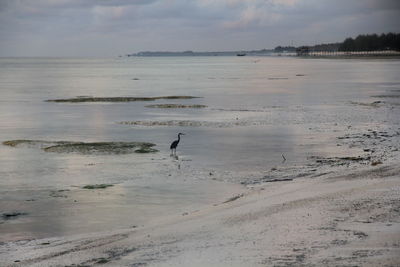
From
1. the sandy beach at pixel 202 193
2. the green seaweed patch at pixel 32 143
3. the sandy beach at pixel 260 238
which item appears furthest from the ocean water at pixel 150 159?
the sandy beach at pixel 260 238

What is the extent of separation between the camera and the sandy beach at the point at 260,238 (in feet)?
36.2

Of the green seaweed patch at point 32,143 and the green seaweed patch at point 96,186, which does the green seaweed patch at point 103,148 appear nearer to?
the green seaweed patch at point 32,143

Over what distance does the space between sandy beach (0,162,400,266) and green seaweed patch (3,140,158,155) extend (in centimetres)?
1127

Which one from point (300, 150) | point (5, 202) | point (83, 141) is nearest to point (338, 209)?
point (5, 202)

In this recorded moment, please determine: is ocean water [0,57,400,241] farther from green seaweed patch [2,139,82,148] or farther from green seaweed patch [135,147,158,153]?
green seaweed patch [2,139,82,148]

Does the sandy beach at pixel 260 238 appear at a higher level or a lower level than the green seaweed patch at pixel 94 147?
higher

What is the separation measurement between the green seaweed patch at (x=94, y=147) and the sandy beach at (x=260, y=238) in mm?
11267

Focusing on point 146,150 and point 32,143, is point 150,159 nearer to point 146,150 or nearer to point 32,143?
point 146,150

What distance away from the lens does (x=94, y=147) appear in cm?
2827

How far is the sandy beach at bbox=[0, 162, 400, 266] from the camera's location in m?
11.0

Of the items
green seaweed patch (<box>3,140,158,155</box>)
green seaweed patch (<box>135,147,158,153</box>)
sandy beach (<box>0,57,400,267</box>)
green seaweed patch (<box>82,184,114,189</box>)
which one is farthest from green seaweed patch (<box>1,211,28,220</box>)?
green seaweed patch (<box>135,147,158,153</box>)

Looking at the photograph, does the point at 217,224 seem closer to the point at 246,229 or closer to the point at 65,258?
the point at 246,229

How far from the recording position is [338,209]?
1436 centimetres

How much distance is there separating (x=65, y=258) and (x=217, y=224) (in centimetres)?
347
